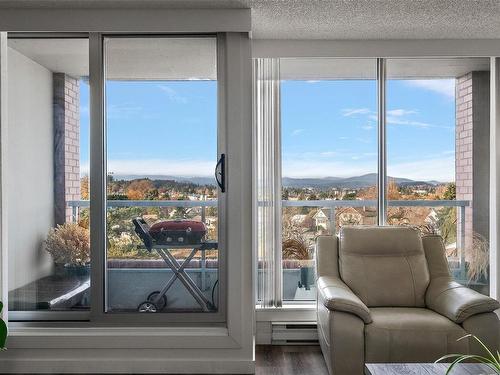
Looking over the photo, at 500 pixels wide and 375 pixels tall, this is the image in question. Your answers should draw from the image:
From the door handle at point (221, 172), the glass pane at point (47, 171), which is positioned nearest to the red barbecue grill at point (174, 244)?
the door handle at point (221, 172)

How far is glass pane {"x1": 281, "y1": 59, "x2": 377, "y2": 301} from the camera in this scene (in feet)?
13.5

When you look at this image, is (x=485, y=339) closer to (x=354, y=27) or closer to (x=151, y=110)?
(x=354, y=27)

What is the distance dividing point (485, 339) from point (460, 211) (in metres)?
1.36

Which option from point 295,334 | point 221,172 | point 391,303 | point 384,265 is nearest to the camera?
point 221,172

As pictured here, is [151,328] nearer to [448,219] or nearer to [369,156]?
[369,156]

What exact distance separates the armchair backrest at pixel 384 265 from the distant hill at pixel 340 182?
477mm

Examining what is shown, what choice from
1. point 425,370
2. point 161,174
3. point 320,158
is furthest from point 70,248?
point 425,370

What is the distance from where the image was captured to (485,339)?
3000 millimetres

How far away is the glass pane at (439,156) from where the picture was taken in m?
4.05

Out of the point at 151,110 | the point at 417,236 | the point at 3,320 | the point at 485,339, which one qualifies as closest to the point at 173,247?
the point at 151,110

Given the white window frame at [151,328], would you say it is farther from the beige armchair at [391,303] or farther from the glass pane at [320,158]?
the glass pane at [320,158]

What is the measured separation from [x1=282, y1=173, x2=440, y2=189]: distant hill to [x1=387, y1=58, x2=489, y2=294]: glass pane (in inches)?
0.7

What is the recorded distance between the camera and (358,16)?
131 inches

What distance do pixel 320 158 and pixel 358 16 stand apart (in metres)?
1.26
